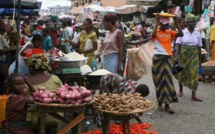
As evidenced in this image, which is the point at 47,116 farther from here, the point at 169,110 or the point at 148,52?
the point at 148,52

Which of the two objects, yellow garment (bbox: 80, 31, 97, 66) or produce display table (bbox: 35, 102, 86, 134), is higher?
yellow garment (bbox: 80, 31, 97, 66)

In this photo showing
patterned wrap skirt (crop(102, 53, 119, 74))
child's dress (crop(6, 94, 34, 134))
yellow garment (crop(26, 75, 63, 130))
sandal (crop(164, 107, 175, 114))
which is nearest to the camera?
child's dress (crop(6, 94, 34, 134))

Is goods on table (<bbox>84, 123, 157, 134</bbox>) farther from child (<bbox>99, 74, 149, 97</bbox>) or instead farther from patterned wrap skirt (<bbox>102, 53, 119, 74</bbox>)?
patterned wrap skirt (<bbox>102, 53, 119, 74</bbox>)

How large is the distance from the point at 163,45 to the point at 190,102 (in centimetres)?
190

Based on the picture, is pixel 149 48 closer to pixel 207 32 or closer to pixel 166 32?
pixel 166 32

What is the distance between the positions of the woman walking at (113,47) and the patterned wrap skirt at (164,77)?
2.59ft

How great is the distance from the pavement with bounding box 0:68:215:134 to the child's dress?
2.15 meters

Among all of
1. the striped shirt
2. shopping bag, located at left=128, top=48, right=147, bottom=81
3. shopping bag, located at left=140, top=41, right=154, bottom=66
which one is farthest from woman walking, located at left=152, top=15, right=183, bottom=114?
the striped shirt

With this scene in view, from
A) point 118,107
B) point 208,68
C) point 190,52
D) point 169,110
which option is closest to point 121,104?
point 118,107

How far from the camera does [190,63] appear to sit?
855 cm

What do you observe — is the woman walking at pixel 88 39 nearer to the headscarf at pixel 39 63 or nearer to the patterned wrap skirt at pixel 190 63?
the patterned wrap skirt at pixel 190 63

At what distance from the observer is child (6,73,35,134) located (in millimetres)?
4399

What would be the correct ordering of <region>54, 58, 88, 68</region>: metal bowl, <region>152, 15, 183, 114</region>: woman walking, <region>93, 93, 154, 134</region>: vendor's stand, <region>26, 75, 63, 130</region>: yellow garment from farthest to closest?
<region>152, 15, 183, 114</region>: woman walking
<region>54, 58, 88, 68</region>: metal bowl
<region>26, 75, 63, 130</region>: yellow garment
<region>93, 93, 154, 134</region>: vendor's stand

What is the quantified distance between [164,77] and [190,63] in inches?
56.6
